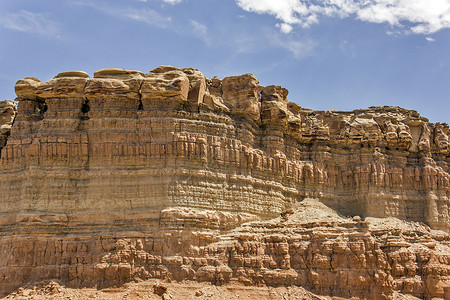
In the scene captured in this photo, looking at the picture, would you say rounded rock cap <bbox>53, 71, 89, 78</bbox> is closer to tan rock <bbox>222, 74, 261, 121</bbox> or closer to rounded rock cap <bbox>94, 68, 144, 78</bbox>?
rounded rock cap <bbox>94, 68, 144, 78</bbox>

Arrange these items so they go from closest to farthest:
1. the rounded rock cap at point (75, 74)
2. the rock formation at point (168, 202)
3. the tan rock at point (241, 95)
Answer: the rock formation at point (168, 202)
the rounded rock cap at point (75, 74)
the tan rock at point (241, 95)

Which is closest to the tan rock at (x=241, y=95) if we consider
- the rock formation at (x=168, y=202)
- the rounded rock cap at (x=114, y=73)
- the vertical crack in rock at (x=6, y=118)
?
the rock formation at (x=168, y=202)

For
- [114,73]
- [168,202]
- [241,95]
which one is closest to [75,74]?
[114,73]

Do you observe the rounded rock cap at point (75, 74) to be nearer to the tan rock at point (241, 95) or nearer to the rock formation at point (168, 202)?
the rock formation at point (168, 202)

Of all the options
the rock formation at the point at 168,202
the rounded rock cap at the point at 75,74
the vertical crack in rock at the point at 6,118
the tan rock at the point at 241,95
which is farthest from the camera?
the tan rock at the point at 241,95

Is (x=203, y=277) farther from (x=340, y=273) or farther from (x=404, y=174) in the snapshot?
(x=404, y=174)

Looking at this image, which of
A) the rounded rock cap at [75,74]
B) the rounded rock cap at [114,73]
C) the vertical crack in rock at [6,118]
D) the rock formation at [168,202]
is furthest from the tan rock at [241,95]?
the vertical crack in rock at [6,118]

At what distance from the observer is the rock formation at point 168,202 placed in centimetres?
2911

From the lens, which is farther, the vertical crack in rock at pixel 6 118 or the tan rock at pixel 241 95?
the tan rock at pixel 241 95

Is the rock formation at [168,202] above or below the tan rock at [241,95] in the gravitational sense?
below

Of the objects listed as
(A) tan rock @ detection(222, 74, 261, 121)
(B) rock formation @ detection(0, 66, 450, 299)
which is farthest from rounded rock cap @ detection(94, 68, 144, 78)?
(A) tan rock @ detection(222, 74, 261, 121)

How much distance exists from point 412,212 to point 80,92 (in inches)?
938

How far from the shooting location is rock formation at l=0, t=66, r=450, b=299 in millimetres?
29109

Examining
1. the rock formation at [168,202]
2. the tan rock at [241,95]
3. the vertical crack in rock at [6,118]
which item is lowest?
the rock formation at [168,202]
